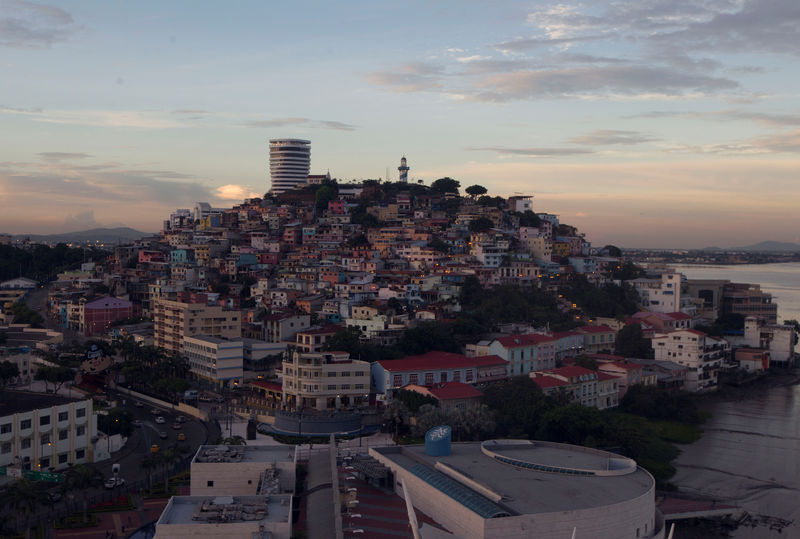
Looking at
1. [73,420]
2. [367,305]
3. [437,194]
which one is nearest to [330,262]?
[367,305]

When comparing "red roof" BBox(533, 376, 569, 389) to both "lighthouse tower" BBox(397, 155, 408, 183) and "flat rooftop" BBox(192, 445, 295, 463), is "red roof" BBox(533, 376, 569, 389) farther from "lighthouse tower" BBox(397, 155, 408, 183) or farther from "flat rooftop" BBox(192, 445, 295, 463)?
"lighthouse tower" BBox(397, 155, 408, 183)

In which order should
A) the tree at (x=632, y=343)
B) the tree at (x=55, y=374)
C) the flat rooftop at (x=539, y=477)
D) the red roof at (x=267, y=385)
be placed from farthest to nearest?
the tree at (x=632, y=343) < the red roof at (x=267, y=385) < the tree at (x=55, y=374) < the flat rooftop at (x=539, y=477)

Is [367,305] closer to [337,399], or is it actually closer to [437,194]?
[337,399]

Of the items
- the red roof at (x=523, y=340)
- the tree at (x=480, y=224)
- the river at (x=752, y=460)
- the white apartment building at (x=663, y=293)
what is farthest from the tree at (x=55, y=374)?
the white apartment building at (x=663, y=293)

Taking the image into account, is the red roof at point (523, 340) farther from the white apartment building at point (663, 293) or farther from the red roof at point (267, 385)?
the white apartment building at point (663, 293)

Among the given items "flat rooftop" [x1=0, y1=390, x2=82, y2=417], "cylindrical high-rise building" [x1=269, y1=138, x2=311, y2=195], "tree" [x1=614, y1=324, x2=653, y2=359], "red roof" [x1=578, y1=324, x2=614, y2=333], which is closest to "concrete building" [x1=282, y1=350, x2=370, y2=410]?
"flat rooftop" [x1=0, y1=390, x2=82, y2=417]

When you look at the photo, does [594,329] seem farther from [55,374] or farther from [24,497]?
[24,497]
